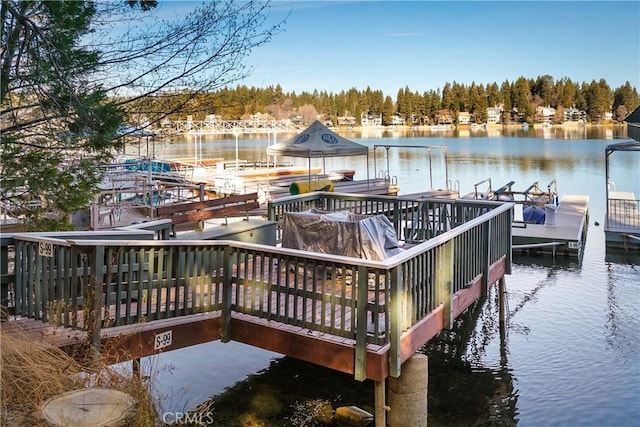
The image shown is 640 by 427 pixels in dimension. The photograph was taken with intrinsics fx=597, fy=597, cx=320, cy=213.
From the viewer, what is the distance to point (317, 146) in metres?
15.6

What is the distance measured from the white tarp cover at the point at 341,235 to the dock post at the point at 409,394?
4.94 feet

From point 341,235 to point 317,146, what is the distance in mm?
8934

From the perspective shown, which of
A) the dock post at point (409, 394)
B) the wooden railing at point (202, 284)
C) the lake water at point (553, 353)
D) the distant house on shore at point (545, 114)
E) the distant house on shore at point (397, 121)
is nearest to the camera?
the wooden railing at point (202, 284)

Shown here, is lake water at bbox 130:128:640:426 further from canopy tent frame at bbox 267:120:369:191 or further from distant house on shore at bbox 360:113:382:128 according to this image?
distant house on shore at bbox 360:113:382:128

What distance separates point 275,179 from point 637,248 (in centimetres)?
1488

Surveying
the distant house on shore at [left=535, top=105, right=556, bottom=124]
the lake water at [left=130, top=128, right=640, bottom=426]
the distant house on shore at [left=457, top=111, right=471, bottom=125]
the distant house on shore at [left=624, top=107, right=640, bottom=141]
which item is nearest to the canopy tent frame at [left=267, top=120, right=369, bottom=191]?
the lake water at [left=130, top=128, right=640, bottom=426]

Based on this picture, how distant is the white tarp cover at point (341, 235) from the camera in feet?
22.4

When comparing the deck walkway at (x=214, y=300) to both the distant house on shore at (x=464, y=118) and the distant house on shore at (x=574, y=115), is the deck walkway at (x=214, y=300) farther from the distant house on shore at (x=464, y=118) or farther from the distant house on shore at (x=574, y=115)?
the distant house on shore at (x=464, y=118)

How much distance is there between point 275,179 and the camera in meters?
26.2

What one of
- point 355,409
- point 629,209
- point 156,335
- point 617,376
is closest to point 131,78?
point 156,335

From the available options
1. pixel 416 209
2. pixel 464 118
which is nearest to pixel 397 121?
pixel 464 118

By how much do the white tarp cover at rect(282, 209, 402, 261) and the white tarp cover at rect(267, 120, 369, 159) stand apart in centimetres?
842

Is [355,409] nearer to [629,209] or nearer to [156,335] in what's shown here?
[156,335]

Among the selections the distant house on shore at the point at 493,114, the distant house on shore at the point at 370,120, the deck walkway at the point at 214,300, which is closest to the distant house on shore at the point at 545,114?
the distant house on shore at the point at 493,114
